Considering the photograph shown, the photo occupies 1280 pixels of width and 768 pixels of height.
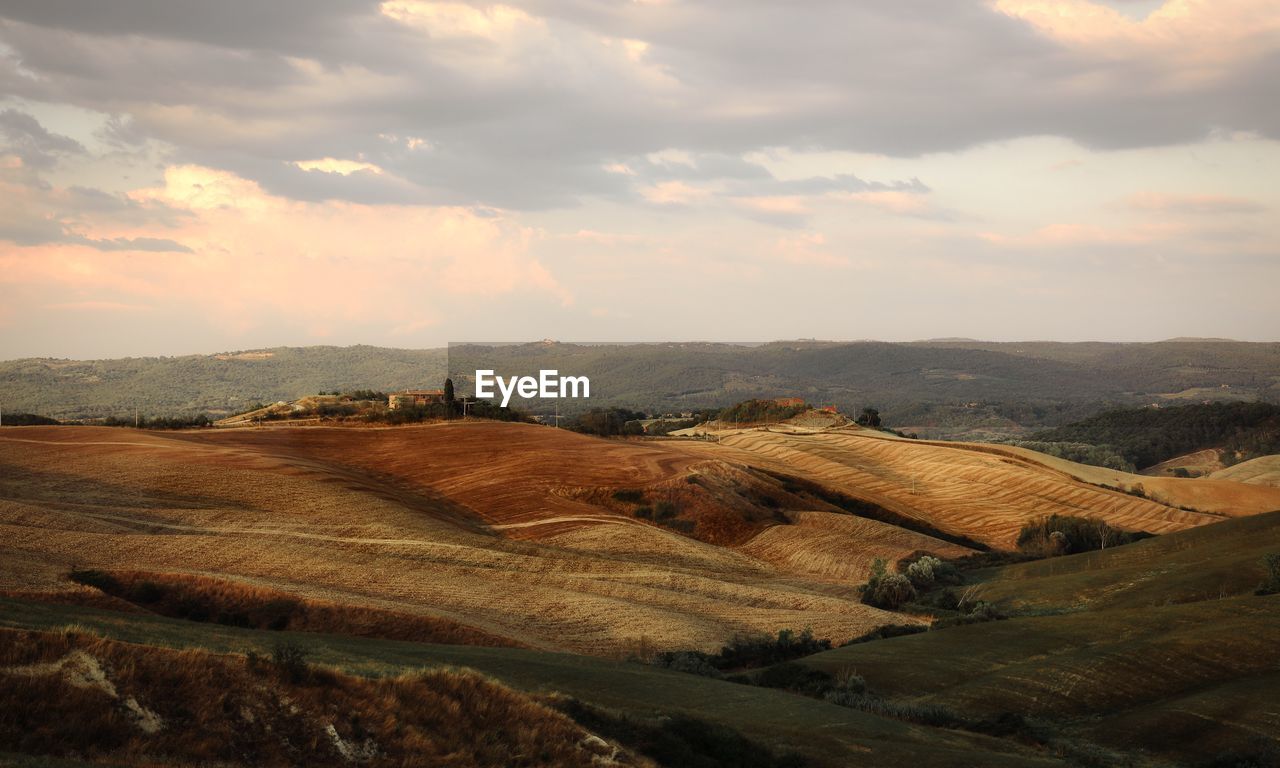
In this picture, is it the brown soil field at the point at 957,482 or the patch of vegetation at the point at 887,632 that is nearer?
the patch of vegetation at the point at 887,632

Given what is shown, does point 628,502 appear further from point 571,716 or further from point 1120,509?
point 571,716

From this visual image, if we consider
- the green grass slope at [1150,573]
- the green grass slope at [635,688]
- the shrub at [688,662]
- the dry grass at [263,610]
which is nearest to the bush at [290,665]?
the green grass slope at [635,688]

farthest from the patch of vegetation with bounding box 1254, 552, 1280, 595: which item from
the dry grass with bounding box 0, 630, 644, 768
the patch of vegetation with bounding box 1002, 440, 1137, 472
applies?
the patch of vegetation with bounding box 1002, 440, 1137, 472

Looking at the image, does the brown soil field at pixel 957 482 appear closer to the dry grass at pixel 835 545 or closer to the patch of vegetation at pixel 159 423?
the dry grass at pixel 835 545

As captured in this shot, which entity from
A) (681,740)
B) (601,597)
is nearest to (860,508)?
(601,597)

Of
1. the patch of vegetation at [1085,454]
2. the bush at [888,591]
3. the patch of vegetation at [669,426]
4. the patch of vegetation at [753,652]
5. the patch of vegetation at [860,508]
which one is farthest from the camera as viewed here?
the patch of vegetation at [669,426]

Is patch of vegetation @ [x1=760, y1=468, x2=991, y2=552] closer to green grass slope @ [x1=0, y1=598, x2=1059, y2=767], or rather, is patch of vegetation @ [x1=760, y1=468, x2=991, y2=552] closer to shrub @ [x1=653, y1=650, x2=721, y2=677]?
shrub @ [x1=653, y1=650, x2=721, y2=677]

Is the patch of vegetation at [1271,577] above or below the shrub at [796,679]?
above

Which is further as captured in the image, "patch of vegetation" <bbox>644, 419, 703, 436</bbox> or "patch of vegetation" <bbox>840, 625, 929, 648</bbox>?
"patch of vegetation" <bbox>644, 419, 703, 436</bbox>
